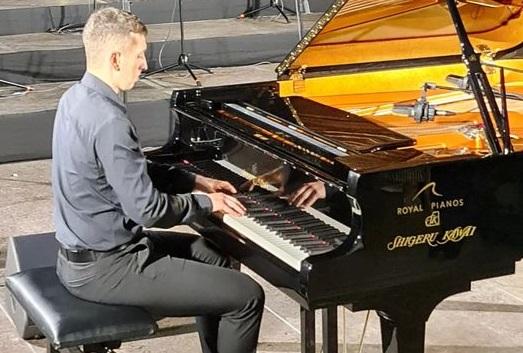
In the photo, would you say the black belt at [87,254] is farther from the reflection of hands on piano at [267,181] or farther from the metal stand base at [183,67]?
the metal stand base at [183,67]

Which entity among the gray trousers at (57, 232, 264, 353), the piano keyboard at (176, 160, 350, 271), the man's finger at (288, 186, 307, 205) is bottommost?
the gray trousers at (57, 232, 264, 353)

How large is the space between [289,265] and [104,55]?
74 centimetres

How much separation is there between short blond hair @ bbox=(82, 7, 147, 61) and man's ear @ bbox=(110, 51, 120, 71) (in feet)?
0.07

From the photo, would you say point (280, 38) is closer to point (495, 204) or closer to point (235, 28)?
point (235, 28)

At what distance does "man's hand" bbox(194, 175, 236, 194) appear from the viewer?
10.6 feet

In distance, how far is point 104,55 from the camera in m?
2.86

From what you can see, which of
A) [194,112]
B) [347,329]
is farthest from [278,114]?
[347,329]

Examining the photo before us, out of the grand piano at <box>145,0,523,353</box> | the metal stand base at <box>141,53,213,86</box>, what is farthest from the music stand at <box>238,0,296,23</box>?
the grand piano at <box>145,0,523,353</box>

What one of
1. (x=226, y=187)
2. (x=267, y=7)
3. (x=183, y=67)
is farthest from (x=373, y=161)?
(x=267, y=7)

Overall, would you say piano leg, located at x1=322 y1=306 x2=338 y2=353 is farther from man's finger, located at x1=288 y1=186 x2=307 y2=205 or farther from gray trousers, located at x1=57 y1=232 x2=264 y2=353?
man's finger, located at x1=288 y1=186 x2=307 y2=205

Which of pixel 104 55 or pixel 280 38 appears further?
pixel 280 38

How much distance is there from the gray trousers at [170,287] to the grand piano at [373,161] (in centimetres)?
11

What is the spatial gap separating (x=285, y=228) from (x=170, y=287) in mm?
352

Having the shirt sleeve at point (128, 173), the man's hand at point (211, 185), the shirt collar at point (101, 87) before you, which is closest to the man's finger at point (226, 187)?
the man's hand at point (211, 185)
